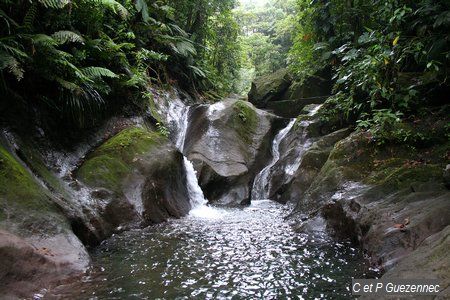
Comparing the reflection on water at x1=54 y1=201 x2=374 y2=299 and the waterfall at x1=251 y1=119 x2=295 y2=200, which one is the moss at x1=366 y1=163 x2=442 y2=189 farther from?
the waterfall at x1=251 y1=119 x2=295 y2=200

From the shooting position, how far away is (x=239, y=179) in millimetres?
10492

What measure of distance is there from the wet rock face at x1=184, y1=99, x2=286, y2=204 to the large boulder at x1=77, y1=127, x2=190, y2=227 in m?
1.58

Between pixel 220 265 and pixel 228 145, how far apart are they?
682 cm

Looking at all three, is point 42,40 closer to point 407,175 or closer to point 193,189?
point 193,189

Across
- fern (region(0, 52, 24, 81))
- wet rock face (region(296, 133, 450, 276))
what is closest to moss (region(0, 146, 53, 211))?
fern (region(0, 52, 24, 81))

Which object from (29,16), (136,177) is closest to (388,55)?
(136,177)

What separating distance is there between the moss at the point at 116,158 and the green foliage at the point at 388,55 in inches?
191

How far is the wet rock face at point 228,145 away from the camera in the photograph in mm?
10195

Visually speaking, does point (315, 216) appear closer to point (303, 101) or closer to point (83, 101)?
point (83, 101)

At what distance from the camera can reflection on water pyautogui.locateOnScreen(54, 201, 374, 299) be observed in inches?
157

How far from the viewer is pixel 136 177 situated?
7340mm

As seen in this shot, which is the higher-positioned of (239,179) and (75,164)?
(75,164)

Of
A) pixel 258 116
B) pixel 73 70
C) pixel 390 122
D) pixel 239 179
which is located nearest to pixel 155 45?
pixel 258 116

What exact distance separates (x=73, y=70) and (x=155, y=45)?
7364 millimetres
